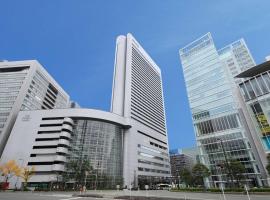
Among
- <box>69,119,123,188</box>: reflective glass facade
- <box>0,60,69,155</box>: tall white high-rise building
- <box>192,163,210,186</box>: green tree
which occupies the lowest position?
<box>192,163,210,186</box>: green tree

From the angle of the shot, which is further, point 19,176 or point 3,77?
point 3,77

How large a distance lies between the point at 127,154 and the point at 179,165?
12289 cm

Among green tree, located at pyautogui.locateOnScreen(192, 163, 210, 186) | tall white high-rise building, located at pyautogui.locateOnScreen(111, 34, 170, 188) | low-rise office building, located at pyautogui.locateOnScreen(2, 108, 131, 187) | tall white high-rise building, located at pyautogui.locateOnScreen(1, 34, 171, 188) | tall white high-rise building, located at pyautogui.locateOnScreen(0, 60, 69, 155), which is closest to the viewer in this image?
green tree, located at pyautogui.locateOnScreen(192, 163, 210, 186)

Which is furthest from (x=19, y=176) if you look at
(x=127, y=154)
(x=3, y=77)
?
(x=3, y=77)

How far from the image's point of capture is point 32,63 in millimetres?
105500

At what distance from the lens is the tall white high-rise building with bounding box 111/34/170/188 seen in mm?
95506

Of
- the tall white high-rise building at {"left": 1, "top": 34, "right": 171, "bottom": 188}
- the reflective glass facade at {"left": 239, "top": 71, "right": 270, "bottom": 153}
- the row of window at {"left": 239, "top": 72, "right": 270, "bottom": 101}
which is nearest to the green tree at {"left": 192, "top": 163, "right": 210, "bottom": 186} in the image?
the reflective glass facade at {"left": 239, "top": 71, "right": 270, "bottom": 153}

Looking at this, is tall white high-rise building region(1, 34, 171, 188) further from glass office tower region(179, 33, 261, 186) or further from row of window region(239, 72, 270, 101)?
row of window region(239, 72, 270, 101)

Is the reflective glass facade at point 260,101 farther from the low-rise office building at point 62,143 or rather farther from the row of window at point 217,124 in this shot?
the low-rise office building at point 62,143

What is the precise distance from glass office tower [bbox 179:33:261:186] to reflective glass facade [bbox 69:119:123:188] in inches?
1546

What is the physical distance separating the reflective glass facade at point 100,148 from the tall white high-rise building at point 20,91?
31.8 metres

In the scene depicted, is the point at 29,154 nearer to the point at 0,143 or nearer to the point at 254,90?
the point at 0,143

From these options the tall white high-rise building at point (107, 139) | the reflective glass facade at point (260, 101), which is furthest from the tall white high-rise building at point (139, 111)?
the reflective glass facade at point (260, 101)

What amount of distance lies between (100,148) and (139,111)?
129 ft
